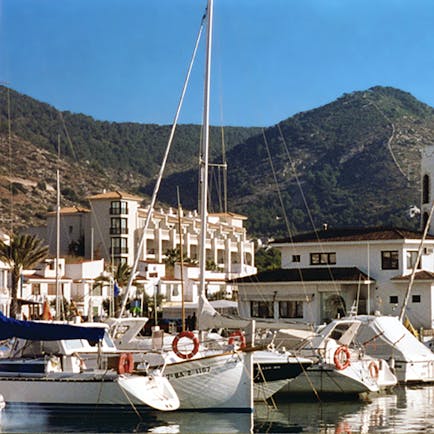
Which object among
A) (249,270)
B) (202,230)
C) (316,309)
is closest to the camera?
(202,230)

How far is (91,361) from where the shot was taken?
3375cm

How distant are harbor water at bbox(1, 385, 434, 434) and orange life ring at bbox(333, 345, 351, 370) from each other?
5.89ft

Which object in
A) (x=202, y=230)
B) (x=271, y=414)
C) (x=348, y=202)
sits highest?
(x=348, y=202)

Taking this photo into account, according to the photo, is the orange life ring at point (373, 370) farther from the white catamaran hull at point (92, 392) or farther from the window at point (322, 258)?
the window at point (322, 258)

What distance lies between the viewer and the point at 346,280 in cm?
6334

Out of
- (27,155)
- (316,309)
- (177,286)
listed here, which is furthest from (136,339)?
(27,155)

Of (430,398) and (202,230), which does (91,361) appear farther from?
(430,398)

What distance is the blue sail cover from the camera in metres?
31.0

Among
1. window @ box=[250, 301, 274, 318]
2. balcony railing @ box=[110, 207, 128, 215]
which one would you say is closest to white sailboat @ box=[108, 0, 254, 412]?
window @ box=[250, 301, 274, 318]

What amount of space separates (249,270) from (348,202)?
248ft

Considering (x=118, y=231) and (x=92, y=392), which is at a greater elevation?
(x=118, y=231)

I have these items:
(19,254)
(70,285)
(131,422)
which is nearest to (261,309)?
(19,254)

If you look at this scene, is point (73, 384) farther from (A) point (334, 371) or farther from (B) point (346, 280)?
(B) point (346, 280)

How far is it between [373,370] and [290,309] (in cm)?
2340
